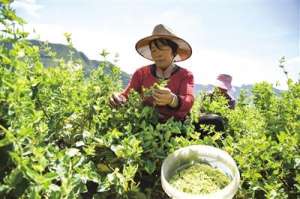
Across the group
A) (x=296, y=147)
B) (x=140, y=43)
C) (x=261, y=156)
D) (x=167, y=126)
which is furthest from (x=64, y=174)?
(x=140, y=43)

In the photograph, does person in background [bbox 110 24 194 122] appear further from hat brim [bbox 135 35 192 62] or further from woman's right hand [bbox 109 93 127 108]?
woman's right hand [bbox 109 93 127 108]

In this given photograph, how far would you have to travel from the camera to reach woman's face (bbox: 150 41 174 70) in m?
4.21

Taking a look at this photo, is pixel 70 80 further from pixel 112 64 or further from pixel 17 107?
A: pixel 17 107

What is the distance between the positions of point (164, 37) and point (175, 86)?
0.52 m

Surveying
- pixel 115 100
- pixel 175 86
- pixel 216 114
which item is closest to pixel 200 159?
pixel 115 100

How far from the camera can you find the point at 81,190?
237 centimetres

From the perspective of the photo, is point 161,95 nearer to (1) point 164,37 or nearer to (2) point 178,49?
(1) point 164,37

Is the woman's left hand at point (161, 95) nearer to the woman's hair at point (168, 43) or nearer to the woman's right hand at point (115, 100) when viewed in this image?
the woman's right hand at point (115, 100)

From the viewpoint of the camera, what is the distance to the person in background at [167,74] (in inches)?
153

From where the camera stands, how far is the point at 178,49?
4.60m

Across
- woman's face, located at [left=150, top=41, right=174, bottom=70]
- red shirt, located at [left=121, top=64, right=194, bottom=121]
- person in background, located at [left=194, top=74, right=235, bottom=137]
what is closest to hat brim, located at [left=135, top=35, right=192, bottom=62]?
woman's face, located at [left=150, top=41, right=174, bottom=70]

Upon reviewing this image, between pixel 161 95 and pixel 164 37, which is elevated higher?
pixel 164 37

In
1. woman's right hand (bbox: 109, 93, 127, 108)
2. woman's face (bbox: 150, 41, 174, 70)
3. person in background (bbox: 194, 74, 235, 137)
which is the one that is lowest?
person in background (bbox: 194, 74, 235, 137)

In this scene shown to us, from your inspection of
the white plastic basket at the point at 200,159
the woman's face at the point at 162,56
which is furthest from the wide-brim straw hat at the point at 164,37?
the white plastic basket at the point at 200,159
